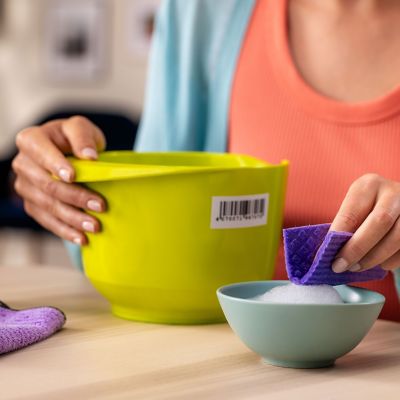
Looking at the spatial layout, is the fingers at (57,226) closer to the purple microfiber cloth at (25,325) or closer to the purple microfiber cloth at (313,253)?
the purple microfiber cloth at (25,325)

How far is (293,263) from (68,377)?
0.21 m

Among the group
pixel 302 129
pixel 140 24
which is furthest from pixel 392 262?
pixel 140 24

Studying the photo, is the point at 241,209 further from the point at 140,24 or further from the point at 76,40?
the point at 76,40

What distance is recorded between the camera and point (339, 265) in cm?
71

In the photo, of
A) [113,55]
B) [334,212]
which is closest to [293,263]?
[334,212]

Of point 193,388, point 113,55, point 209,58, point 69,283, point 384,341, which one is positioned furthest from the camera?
point 113,55

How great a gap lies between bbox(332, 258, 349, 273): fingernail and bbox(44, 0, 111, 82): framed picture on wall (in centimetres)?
348

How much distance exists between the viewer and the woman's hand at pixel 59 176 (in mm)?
896

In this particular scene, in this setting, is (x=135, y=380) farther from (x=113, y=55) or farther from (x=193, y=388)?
(x=113, y=55)

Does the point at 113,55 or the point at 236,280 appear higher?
the point at 113,55

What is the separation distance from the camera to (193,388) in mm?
658

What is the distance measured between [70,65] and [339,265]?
361cm

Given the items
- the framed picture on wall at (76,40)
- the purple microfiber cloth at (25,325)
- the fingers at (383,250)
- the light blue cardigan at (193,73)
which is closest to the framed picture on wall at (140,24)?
the framed picture on wall at (76,40)

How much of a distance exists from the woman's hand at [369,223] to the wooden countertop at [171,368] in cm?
9
